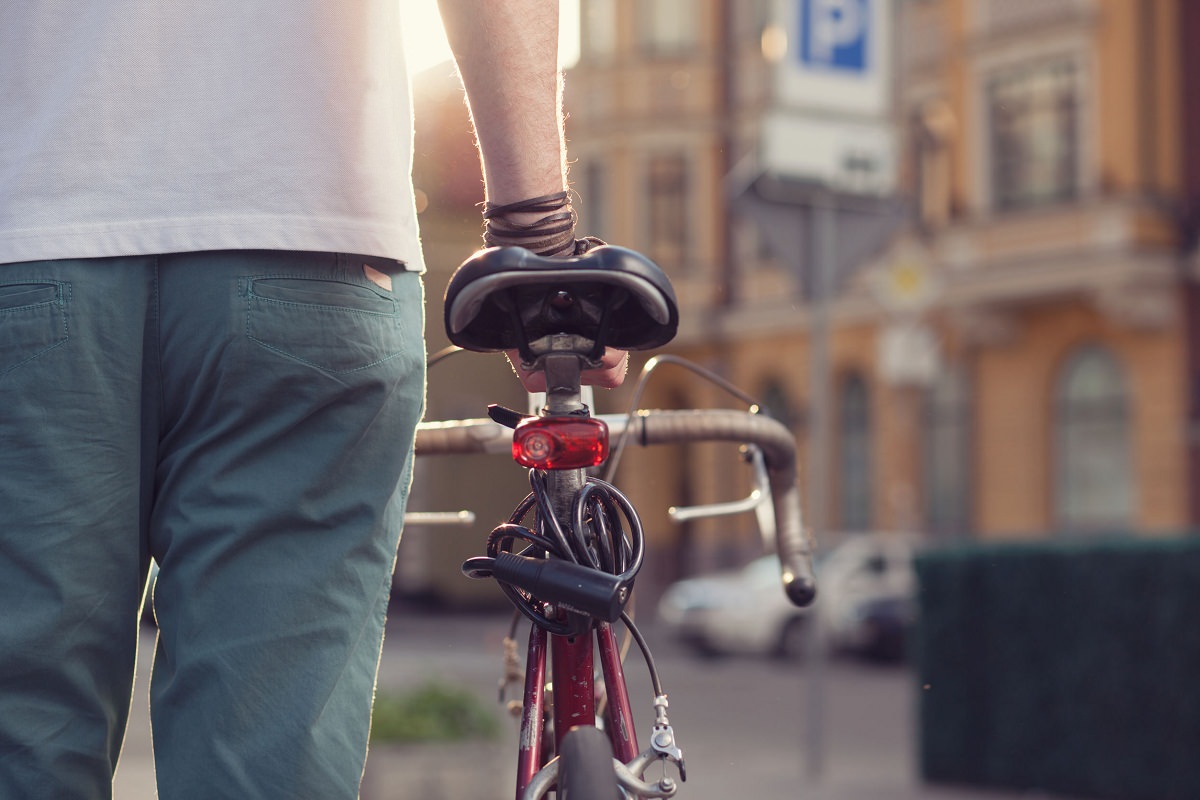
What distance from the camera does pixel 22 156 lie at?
1738 millimetres

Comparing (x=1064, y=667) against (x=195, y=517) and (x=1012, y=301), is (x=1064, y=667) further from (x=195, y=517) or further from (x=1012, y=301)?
(x=1012, y=301)

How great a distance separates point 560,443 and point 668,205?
30.7 m

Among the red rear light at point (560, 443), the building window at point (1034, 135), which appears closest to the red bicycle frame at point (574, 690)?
the red rear light at point (560, 443)

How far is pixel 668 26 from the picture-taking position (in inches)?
1264

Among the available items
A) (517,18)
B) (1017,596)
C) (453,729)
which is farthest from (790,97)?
(517,18)

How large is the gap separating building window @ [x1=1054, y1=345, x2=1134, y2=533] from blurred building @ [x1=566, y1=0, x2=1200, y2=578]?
29mm

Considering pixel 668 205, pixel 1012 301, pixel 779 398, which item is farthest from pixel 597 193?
pixel 1012 301

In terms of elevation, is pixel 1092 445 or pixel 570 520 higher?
pixel 570 520

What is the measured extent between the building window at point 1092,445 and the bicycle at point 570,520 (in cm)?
2295

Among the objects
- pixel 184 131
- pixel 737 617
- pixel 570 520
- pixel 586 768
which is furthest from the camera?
pixel 737 617

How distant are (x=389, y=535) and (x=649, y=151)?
1202 inches

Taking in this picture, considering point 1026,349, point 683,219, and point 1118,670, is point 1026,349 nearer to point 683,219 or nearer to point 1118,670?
point 683,219

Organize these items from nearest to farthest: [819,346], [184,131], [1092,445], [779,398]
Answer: [184,131] → [819,346] → [1092,445] → [779,398]

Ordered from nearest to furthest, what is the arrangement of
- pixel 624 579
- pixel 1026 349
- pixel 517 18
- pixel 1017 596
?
pixel 624 579 → pixel 517 18 → pixel 1017 596 → pixel 1026 349
